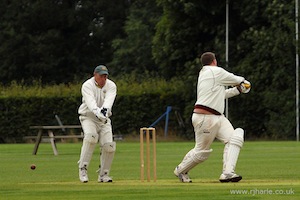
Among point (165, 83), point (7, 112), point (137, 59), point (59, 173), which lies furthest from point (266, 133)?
point (59, 173)

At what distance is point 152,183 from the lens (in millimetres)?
15328

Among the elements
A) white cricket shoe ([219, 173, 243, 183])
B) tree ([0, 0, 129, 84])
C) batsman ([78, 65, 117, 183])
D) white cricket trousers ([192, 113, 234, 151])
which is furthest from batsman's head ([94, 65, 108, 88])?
tree ([0, 0, 129, 84])

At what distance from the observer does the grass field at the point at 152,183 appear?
1292 centimetres

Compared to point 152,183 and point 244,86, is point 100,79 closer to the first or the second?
point 152,183

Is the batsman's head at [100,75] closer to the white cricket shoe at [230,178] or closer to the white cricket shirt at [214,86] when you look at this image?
the white cricket shirt at [214,86]

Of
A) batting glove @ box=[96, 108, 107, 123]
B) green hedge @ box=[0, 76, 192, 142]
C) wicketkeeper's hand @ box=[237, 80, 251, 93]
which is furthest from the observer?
green hedge @ box=[0, 76, 192, 142]

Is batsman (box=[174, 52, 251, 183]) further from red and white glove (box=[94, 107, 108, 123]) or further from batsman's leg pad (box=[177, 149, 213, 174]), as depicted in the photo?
red and white glove (box=[94, 107, 108, 123])

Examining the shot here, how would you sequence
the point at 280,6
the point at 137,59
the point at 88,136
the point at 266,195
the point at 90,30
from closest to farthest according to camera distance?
the point at 266,195 < the point at 88,136 < the point at 280,6 < the point at 137,59 < the point at 90,30

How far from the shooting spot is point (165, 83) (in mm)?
45969

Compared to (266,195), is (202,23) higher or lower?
higher

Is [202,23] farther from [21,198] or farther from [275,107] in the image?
[21,198]

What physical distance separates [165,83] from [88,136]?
30059 millimetres

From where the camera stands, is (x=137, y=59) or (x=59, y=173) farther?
(x=137, y=59)

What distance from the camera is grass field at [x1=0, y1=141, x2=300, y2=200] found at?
1292 centimetres
